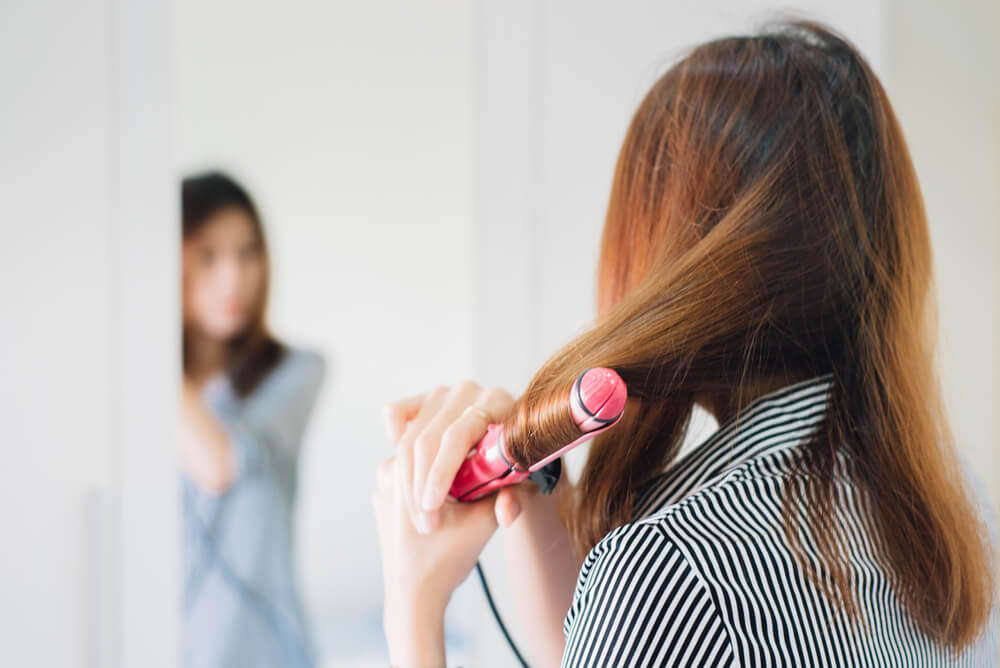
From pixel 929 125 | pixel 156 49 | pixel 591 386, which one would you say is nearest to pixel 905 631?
pixel 591 386

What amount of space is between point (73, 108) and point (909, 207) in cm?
93

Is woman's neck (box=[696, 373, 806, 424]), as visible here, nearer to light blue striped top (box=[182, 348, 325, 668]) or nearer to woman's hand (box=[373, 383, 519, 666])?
woman's hand (box=[373, 383, 519, 666])

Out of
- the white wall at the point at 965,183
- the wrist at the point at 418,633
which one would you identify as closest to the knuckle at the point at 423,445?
the wrist at the point at 418,633

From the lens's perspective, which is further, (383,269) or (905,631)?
(383,269)

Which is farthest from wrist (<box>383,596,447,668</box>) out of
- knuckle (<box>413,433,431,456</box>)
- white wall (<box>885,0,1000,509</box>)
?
white wall (<box>885,0,1000,509</box>)

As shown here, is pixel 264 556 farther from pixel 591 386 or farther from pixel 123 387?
pixel 591 386

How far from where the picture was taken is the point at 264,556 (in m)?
1.03

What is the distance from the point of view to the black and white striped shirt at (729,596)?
361 mm

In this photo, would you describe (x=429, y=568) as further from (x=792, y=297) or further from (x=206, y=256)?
(x=206, y=256)

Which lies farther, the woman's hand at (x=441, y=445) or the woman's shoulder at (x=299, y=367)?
the woman's shoulder at (x=299, y=367)

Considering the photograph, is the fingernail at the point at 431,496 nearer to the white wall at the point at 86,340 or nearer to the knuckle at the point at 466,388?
the knuckle at the point at 466,388

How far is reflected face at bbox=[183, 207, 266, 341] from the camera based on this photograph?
3.29 ft

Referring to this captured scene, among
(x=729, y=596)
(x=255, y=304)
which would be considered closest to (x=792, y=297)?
(x=729, y=596)

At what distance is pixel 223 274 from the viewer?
39.9 inches
